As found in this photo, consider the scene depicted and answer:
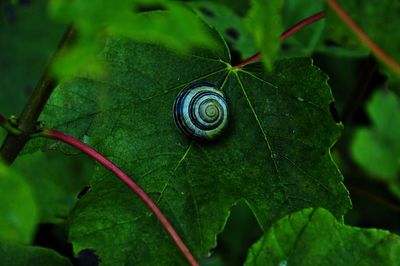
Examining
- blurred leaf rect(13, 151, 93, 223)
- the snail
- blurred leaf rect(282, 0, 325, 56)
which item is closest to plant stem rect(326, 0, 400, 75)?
the snail

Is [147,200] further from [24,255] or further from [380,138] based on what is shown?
[380,138]

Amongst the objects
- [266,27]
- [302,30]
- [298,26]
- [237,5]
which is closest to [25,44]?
[237,5]

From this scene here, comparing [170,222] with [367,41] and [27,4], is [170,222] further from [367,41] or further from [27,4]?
[27,4]

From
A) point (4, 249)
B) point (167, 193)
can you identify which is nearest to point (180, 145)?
point (167, 193)

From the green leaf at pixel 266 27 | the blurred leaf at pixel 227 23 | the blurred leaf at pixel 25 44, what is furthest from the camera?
the blurred leaf at pixel 25 44

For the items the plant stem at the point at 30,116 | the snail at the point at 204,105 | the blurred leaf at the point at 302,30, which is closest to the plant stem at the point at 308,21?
the snail at the point at 204,105

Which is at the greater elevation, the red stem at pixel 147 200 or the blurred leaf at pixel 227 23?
the blurred leaf at pixel 227 23

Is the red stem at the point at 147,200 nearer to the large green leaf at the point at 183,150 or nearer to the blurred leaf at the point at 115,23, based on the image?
the large green leaf at the point at 183,150
